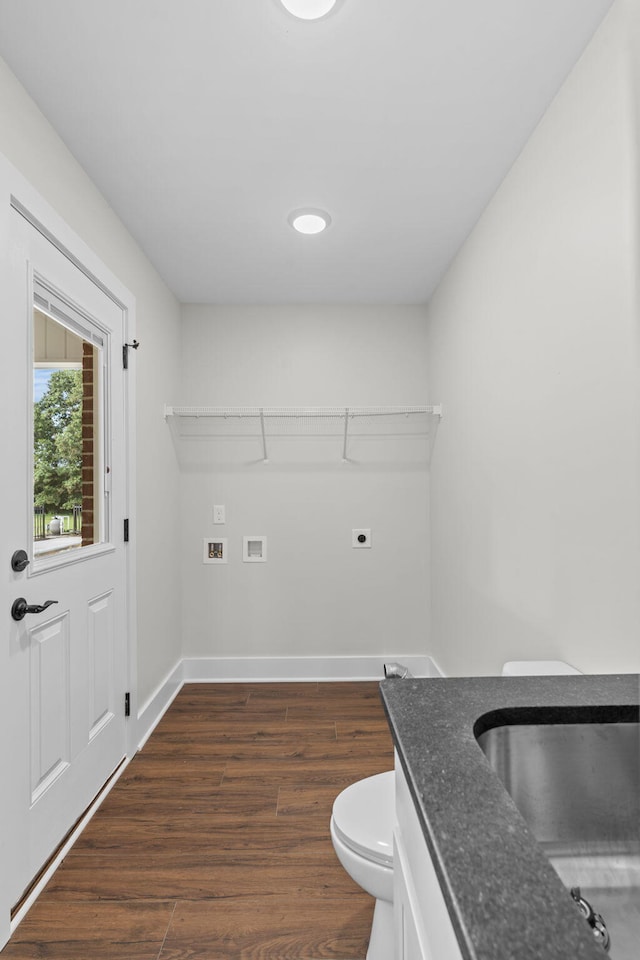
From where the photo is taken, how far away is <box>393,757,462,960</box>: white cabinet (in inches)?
23.2

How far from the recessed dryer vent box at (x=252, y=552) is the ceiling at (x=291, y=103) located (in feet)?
5.82

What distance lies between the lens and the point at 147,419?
114 inches

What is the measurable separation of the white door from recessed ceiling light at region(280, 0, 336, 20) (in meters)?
0.95

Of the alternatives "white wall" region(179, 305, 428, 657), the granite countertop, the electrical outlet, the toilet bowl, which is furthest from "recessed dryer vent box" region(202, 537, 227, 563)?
the granite countertop

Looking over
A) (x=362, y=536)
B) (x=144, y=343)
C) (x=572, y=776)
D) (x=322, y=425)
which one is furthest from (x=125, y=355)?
(x=572, y=776)

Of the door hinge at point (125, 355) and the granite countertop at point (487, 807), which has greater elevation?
the door hinge at point (125, 355)

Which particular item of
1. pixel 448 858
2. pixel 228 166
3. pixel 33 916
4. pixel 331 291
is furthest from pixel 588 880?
pixel 331 291

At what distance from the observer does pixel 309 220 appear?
250cm

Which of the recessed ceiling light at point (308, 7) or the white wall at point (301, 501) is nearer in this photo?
the recessed ceiling light at point (308, 7)

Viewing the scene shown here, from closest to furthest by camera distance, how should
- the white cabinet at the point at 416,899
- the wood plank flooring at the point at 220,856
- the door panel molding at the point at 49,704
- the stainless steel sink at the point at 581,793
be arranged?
the white cabinet at the point at 416,899
the stainless steel sink at the point at 581,793
the wood plank flooring at the point at 220,856
the door panel molding at the point at 49,704

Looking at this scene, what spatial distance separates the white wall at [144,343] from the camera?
67.6 inches

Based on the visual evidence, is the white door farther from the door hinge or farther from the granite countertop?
the granite countertop

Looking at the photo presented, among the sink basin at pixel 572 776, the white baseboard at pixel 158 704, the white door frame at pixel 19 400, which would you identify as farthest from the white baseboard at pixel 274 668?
the sink basin at pixel 572 776

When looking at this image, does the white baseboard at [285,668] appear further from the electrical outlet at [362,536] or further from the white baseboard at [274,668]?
the electrical outlet at [362,536]
